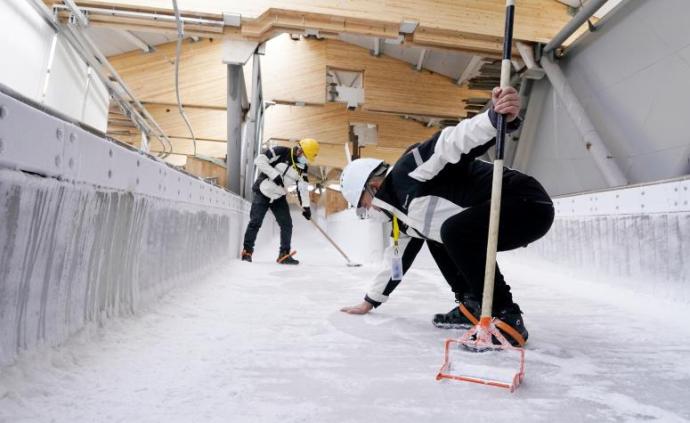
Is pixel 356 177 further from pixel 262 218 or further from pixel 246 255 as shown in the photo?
pixel 262 218

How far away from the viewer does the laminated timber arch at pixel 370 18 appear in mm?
4656

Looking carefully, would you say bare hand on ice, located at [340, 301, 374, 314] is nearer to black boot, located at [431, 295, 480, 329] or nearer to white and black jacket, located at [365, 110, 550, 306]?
black boot, located at [431, 295, 480, 329]

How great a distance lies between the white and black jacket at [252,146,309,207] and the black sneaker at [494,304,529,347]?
3.46 meters

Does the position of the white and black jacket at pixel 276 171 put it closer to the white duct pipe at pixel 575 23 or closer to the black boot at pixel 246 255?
the black boot at pixel 246 255

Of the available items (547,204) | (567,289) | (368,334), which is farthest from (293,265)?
(547,204)

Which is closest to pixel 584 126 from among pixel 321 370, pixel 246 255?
pixel 246 255

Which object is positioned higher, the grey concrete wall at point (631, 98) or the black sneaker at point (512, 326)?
the grey concrete wall at point (631, 98)

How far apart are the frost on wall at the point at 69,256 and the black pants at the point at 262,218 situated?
2.61m

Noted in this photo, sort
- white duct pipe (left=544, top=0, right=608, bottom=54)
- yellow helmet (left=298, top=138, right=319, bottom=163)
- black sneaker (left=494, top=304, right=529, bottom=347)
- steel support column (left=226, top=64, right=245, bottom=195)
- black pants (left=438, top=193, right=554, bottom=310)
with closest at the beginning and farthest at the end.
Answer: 1. black sneaker (left=494, top=304, right=529, bottom=347)
2. black pants (left=438, top=193, right=554, bottom=310)
3. white duct pipe (left=544, top=0, right=608, bottom=54)
4. yellow helmet (left=298, top=138, right=319, bottom=163)
5. steel support column (left=226, top=64, right=245, bottom=195)

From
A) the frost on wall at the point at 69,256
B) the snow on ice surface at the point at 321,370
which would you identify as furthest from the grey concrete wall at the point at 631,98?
the frost on wall at the point at 69,256

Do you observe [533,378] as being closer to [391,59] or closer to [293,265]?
[293,265]

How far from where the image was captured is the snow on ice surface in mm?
920

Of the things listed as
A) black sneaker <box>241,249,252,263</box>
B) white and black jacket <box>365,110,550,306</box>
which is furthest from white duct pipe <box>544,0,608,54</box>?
black sneaker <box>241,249,252,263</box>

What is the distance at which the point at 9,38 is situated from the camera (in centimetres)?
392
